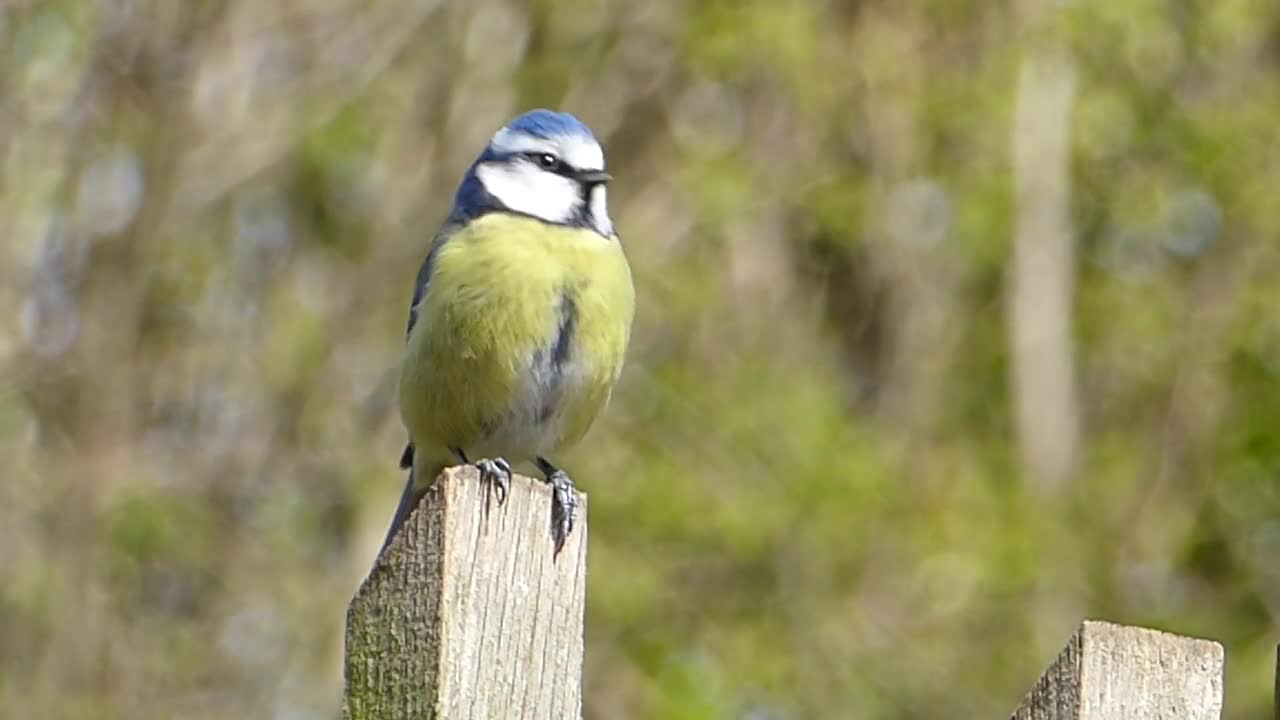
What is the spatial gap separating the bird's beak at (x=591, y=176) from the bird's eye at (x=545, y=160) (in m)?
0.05

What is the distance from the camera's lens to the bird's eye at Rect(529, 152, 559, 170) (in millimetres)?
3785

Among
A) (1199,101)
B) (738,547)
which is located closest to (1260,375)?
(1199,101)

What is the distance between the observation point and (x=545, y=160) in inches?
149

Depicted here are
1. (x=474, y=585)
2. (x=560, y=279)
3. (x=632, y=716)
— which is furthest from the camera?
(x=632, y=716)

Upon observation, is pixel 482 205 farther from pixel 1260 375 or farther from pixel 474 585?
pixel 1260 375

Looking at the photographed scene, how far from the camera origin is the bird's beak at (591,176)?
383 centimetres

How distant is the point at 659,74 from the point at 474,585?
504 cm

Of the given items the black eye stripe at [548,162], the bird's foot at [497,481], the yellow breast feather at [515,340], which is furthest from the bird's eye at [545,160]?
Result: the bird's foot at [497,481]

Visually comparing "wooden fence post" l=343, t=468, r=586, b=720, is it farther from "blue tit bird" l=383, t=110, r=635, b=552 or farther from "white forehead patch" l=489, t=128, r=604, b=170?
"white forehead patch" l=489, t=128, r=604, b=170

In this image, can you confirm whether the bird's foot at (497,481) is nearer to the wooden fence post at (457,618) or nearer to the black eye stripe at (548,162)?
the wooden fence post at (457,618)

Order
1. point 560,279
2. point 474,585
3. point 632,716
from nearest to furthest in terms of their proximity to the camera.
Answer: point 474,585 < point 560,279 < point 632,716

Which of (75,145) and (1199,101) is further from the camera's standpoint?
(1199,101)

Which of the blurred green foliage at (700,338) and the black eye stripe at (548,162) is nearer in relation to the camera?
the black eye stripe at (548,162)

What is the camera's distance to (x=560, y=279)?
3465mm
